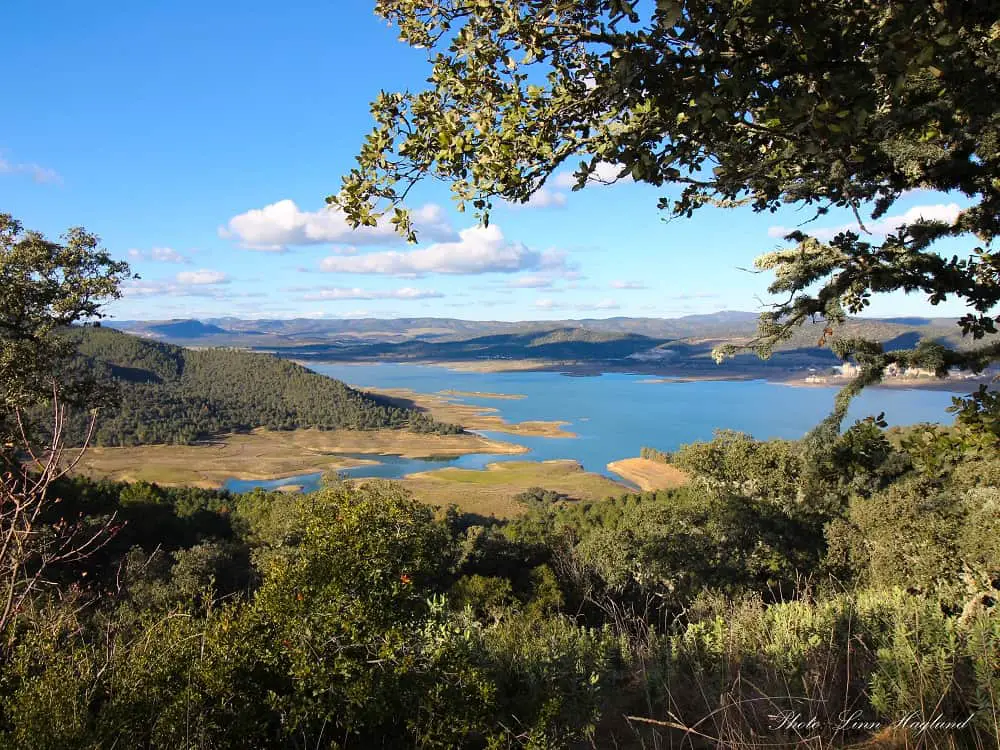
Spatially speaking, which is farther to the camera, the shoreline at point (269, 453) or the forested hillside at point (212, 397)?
the forested hillside at point (212, 397)

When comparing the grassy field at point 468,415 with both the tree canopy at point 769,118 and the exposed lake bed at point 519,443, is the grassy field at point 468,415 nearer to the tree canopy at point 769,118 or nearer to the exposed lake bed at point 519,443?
the exposed lake bed at point 519,443

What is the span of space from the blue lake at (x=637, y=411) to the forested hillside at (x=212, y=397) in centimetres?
2223

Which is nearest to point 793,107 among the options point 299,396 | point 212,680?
point 212,680

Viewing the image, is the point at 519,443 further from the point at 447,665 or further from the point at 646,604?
the point at 447,665

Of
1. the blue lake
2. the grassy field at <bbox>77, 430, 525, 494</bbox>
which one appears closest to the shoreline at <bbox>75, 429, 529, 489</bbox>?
the grassy field at <bbox>77, 430, 525, 494</bbox>

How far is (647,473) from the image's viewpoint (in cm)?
5856

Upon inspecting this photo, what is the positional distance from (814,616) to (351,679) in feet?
9.42

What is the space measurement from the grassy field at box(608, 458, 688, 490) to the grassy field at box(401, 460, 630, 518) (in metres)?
2.67

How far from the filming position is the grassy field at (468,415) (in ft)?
292

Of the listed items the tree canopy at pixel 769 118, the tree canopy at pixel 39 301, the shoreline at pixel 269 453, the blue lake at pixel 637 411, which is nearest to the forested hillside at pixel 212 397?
the shoreline at pixel 269 453

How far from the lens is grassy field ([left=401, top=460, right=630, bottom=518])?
154 ft

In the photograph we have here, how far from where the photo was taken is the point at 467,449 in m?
78.5

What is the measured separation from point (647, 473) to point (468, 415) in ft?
169

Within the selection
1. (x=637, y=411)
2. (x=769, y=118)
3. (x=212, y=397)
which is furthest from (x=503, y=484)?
(x=212, y=397)
